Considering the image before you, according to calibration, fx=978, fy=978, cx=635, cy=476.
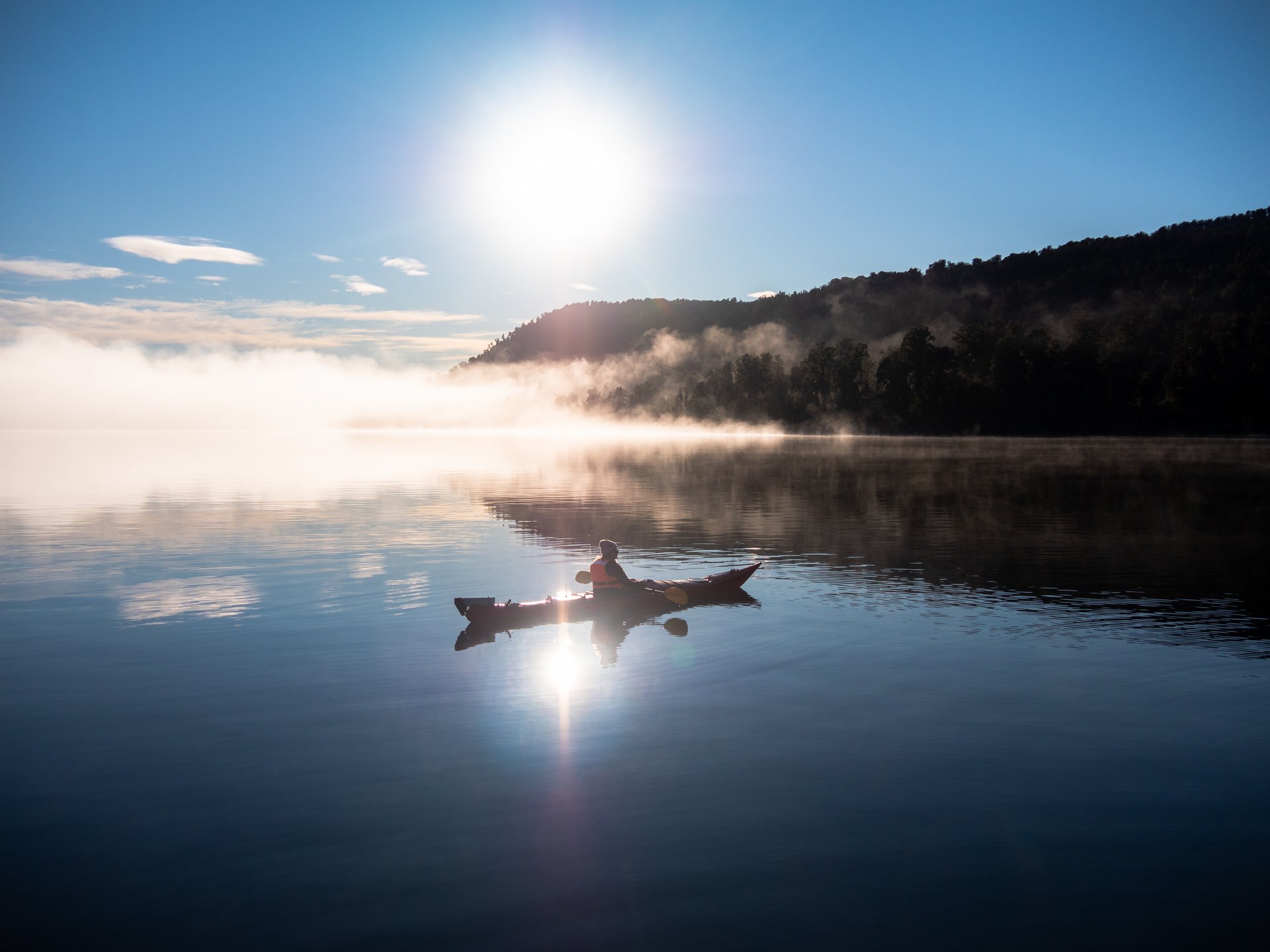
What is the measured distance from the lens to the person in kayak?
2756cm

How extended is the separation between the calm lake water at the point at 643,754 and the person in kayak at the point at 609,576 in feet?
3.80

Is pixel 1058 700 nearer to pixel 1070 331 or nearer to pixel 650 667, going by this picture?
pixel 650 667

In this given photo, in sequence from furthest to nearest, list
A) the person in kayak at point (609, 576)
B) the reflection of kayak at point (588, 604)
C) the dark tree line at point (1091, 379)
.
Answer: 1. the dark tree line at point (1091, 379)
2. the person in kayak at point (609, 576)
3. the reflection of kayak at point (588, 604)

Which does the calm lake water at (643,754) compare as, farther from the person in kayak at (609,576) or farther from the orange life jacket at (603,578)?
the orange life jacket at (603,578)

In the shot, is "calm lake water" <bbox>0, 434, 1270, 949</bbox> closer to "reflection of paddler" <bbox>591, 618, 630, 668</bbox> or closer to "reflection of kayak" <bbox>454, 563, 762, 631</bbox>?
"reflection of paddler" <bbox>591, 618, 630, 668</bbox>

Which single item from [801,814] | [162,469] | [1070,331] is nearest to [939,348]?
[1070,331]

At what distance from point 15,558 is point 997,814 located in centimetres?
3842

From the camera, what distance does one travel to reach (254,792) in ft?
47.6

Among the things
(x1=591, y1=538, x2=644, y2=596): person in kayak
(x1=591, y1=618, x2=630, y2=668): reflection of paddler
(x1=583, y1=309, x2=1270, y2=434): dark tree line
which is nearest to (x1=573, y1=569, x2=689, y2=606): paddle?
(x1=591, y1=538, x2=644, y2=596): person in kayak

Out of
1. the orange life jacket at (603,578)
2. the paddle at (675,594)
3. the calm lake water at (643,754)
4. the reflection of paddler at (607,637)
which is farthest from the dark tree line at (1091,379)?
the reflection of paddler at (607,637)

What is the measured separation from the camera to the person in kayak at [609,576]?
27562 millimetres

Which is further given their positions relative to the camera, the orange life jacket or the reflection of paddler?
the orange life jacket

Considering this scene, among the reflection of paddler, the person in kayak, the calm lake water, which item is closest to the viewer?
the calm lake water

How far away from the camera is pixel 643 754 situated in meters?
16.3
